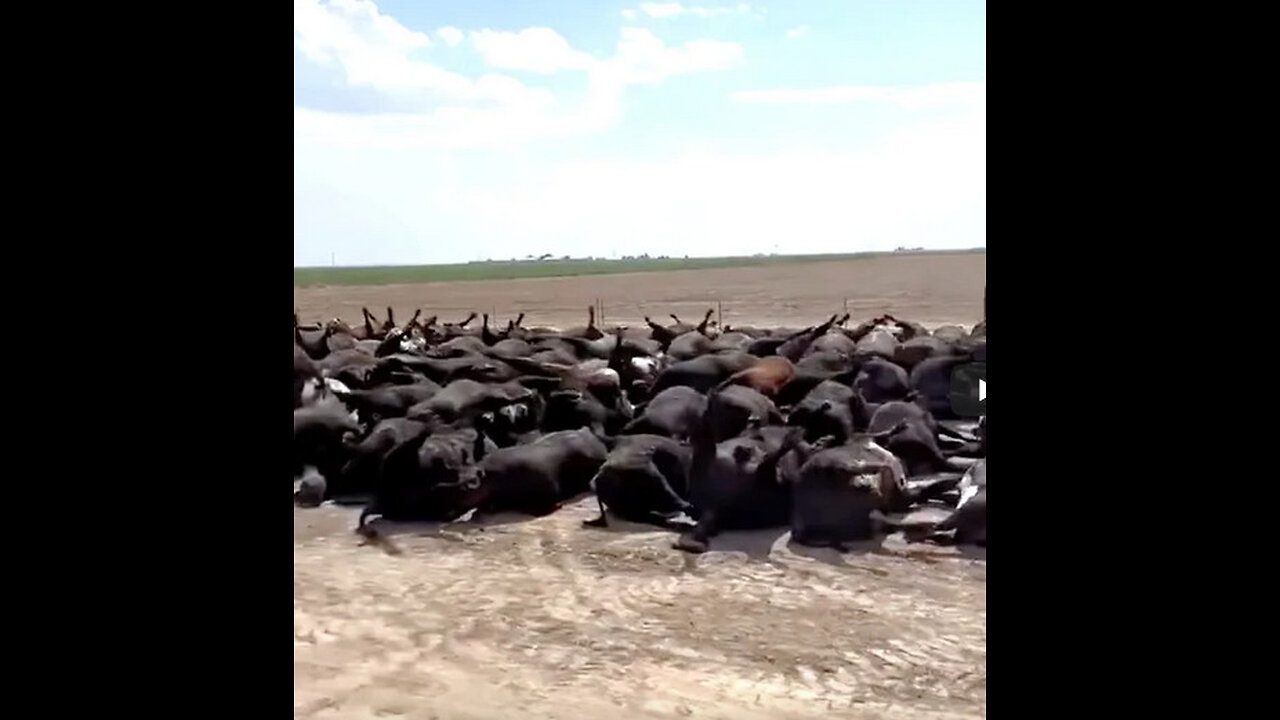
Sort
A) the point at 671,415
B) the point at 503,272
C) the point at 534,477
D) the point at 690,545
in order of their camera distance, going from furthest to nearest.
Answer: the point at 503,272 < the point at 671,415 < the point at 534,477 < the point at 690,545

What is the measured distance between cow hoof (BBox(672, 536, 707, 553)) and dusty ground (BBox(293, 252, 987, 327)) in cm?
1522

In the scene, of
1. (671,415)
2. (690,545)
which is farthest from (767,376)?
(690,545)

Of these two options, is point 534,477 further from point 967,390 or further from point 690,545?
point 967,390

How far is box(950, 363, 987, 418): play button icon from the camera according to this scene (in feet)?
28.6

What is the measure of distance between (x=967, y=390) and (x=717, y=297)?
21527mm

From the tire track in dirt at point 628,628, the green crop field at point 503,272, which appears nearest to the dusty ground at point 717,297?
the green crop field at point 503,272

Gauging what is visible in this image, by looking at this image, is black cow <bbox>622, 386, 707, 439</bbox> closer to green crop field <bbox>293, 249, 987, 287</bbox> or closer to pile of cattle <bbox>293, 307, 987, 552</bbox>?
pile of cattle <bbox>293, 307, 987, 552</bbox>

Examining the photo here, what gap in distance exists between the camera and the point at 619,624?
466 cm

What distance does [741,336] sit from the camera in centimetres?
1139

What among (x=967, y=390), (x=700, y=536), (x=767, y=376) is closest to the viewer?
(x=700, y=536)
